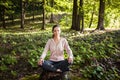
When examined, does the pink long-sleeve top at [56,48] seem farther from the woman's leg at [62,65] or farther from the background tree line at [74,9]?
the background tree line at [74,9]

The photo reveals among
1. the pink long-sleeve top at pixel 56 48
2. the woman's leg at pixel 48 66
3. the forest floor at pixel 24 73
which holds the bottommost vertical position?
the forest floor at pixel 24 73

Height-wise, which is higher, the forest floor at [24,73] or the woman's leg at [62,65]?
the woman's leg at [62,65]

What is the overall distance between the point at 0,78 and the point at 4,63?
1.64 metres

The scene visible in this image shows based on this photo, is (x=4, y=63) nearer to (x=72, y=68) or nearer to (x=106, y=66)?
(x=72, y=68)

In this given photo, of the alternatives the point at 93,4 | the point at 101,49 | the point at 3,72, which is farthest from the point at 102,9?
the point at 3,72

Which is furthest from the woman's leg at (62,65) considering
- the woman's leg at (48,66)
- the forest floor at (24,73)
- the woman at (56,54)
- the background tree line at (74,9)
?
the background tree line at (74,9)

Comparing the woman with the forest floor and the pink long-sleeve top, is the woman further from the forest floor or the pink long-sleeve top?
the forest floor

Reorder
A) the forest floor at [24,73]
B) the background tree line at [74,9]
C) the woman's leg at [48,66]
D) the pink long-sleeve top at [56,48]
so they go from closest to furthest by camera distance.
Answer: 1. the woman's leg at [48,66]
2. the pink long-sleeve top at [56,48]
3. the forest floor at [24,73]
4. the background tree line at [74,9]

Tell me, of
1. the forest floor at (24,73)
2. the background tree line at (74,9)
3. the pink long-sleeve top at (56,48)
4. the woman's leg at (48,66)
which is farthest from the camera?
the background tree line at (74,9)

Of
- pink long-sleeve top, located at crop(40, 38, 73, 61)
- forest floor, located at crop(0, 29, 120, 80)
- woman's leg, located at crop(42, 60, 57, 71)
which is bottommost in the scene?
forest floor, located at crop(0, 29, 120, 80)

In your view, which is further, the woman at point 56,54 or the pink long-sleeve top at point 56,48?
the pink long-sleeve top at point 56,48

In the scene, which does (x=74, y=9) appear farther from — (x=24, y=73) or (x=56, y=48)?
(x=56, y=48)

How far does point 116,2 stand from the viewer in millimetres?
27375

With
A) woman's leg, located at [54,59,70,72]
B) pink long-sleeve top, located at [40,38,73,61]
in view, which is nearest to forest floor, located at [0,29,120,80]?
woman's leg, located at [54,59,70,72]
